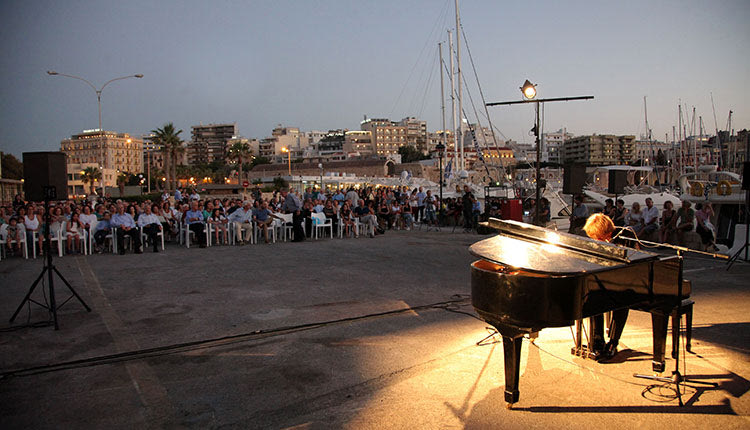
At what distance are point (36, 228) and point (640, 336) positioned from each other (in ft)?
42.9

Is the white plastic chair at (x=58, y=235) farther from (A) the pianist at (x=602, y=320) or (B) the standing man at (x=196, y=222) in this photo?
(A) the pianist at (x=602, y=320)

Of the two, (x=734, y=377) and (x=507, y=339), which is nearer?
(x=507, y=339)

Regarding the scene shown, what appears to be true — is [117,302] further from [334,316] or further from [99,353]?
[334,316]

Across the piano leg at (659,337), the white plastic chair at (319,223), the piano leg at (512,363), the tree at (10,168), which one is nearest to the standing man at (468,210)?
the white plastic chair at (319,223)

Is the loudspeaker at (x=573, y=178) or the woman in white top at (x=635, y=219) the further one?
the woman in white top at (x=635, y=219)

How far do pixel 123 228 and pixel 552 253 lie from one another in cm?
1149

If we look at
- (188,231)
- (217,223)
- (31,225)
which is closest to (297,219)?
(217,223)

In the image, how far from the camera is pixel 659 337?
411cm

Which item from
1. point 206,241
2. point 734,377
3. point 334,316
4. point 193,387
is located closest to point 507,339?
point 734,377

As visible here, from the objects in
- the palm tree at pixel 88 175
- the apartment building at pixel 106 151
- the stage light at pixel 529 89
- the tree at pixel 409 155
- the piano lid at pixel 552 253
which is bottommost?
the piano lid at pixel 552 253

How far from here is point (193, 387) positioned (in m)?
4.12

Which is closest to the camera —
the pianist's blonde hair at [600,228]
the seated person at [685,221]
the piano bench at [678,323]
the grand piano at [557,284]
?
the grand piano at [557,284]

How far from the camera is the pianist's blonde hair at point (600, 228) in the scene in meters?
4.45

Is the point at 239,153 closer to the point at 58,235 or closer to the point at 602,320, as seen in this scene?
the point at 58,235
